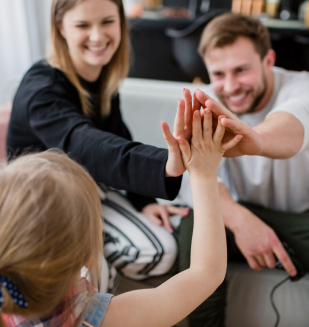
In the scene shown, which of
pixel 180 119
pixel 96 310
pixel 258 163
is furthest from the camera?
pixel 258 163

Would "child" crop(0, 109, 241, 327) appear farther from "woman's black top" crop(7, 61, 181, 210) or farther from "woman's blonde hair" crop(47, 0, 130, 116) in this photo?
"woman's blonde hair" crop(47, 0, 130, 116)

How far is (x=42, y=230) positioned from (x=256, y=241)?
0.76m

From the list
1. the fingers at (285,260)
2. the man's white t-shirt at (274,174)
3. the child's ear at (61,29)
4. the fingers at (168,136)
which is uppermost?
the child's ear at (61,29)

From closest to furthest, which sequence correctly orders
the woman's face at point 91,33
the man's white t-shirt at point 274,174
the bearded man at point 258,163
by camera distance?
the bearded man at point 258,163
the woman's face at point 91,33
the man's white t-shirt at point 274,174

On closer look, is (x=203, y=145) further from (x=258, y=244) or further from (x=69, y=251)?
(x=258, y=244)

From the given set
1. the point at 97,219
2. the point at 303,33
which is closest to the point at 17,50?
the point at 303,33

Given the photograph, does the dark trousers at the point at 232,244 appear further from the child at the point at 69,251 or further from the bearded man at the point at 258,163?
the child at the point at 69,251

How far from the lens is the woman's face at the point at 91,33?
1.19m

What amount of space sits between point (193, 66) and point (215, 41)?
4.68ft

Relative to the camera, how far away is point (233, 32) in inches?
54.5

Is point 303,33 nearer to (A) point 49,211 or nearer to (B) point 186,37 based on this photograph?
(B) point 186,37

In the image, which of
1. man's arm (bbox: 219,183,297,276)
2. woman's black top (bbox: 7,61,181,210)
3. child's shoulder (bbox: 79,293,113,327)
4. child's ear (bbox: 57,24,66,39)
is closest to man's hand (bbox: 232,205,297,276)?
man's arm (bbox: 219,183,297,276)

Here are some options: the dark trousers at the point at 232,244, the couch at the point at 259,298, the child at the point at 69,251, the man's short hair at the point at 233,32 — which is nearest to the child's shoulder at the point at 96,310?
the child at the point at 69,251

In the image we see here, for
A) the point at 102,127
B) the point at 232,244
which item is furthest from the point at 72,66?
the point at 232,244
